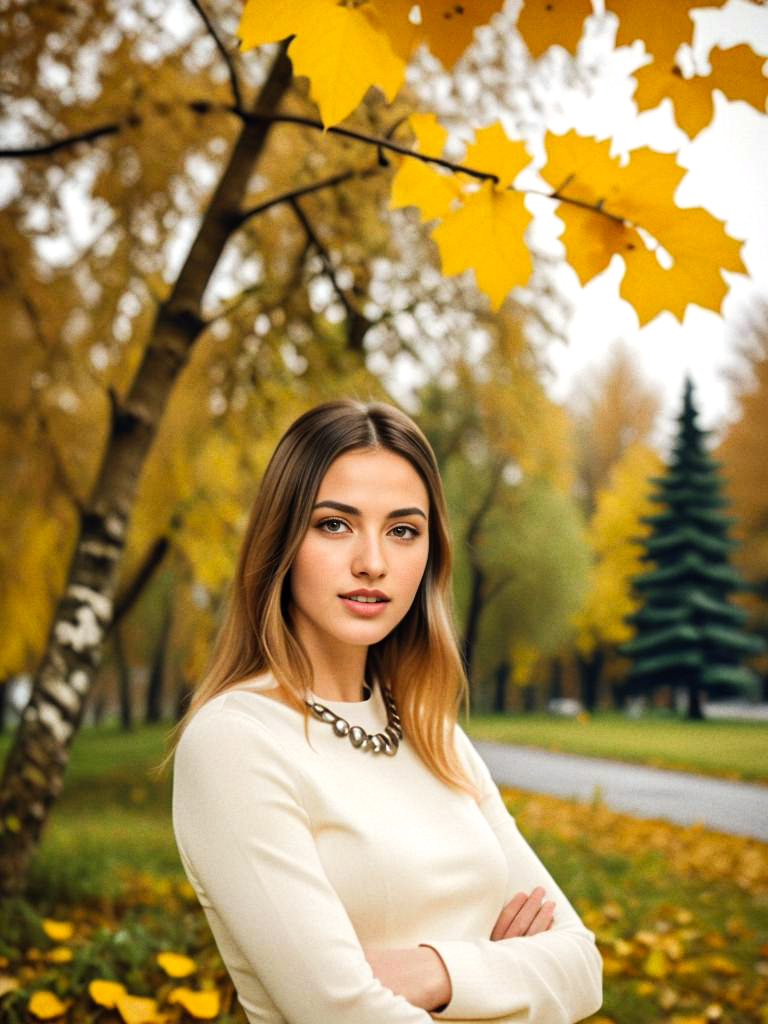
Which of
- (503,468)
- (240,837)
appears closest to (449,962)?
(240,837)

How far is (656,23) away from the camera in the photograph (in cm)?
115

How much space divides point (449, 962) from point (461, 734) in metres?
0.48

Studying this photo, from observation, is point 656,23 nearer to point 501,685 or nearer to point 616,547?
point 616,547

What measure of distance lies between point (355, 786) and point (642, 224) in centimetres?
92

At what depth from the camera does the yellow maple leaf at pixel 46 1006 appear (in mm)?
1965

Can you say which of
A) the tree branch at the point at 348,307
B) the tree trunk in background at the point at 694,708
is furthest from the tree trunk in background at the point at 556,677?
the tree branch at the point at 348,307

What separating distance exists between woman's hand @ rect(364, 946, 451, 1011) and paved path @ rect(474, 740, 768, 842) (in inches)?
196

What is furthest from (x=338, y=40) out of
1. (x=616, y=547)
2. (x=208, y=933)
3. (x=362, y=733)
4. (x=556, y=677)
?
(x=556, y=677)

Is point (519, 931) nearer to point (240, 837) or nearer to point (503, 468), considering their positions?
point (240, 837)

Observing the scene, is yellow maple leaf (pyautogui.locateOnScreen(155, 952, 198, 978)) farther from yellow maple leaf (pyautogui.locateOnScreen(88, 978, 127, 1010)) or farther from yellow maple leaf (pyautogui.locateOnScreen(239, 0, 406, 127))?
yellow maple leaf (pyautogui.locateOnScreen(239, 0, 406, 127))

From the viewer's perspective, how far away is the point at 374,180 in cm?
374

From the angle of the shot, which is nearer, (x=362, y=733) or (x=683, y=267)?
(x=683, y=267)

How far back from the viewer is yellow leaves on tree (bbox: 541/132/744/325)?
120 centimetres

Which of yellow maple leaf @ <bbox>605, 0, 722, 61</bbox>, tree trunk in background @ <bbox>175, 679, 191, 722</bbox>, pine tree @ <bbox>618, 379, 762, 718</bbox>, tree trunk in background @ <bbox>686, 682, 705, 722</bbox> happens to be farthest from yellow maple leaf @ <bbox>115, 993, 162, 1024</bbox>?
tree trunk in background @ <bbox>686, 682, 705, 722</bbox>
